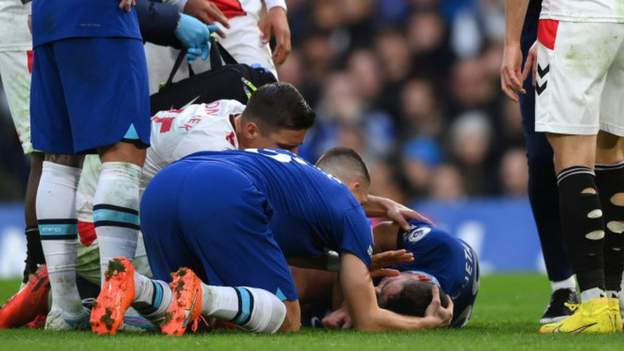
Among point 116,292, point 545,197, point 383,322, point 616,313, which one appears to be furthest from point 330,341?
point 545,197

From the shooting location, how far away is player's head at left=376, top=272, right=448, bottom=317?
17.1ft

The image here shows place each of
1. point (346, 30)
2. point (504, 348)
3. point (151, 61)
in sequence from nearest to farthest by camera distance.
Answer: point (504, 348) → point (151, 61) → point (346, 30)

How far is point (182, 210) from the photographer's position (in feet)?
15.6

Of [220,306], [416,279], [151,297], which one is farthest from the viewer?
[416,279]

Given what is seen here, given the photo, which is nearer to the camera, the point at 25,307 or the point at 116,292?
the point at 116,292

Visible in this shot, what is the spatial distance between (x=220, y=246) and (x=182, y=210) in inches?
7.8

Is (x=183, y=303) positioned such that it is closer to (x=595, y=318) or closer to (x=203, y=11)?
(x=595, y=318)

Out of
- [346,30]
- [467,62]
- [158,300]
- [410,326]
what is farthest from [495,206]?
[158,300]

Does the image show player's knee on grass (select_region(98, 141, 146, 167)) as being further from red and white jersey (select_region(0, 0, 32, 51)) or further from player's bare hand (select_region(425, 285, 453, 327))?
red and white jersey (select_region(0, 0, 32, 51))

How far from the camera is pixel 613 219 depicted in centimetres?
526

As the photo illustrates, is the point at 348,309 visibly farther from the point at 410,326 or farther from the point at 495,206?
the point at 495,206

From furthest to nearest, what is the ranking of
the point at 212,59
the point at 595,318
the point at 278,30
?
the point at 278,30 → the point at 212,59 → the point at 595,318

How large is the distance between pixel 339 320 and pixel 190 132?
3.52 ft

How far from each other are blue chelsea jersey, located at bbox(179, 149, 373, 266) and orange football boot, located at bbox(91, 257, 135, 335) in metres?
0.69
